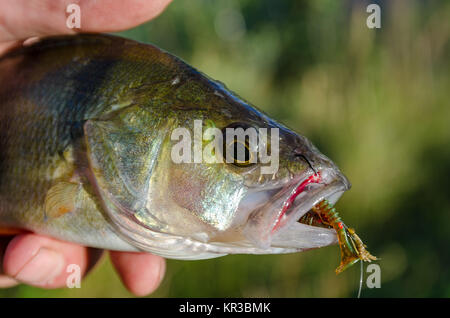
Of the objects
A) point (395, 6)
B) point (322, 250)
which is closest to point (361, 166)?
point (322, 250)

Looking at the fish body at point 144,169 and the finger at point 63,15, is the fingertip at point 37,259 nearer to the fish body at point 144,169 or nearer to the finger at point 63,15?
the fish body at point 144,169

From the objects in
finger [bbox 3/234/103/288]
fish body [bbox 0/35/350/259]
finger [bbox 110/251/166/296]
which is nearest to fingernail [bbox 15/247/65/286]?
finger [bbox 3/234/103/288]

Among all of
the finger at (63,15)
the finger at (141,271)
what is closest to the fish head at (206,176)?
the finger at (63,15)

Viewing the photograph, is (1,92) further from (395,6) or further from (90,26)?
(395,6)

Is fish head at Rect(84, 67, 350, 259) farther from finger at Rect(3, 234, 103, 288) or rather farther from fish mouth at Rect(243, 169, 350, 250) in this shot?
finger at Rect(3, 234, 103, 288)

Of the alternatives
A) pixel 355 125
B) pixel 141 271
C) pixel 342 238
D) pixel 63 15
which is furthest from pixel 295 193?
pixel 355 125

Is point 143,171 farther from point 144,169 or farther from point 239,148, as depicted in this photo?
point 239,148
